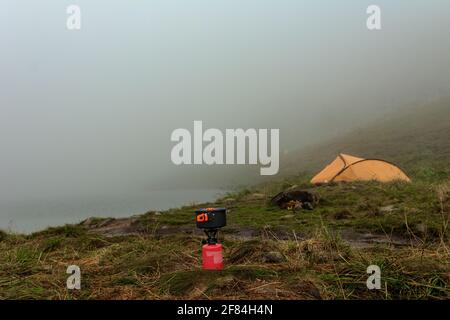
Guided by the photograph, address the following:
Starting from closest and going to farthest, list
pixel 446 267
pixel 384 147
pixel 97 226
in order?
pixel 446 267
pixel 97 226
pixel 384 147

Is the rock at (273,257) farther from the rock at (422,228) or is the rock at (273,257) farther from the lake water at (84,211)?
the lake water at (84,211)

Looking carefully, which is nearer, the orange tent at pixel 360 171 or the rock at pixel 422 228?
the rock at pixel 422 228

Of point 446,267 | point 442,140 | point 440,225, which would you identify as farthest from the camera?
point 442,140

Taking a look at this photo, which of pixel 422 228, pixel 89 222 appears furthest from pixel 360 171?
pixel 422 228

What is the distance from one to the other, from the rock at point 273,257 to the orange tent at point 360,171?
11466 mm

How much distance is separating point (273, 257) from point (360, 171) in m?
12.5

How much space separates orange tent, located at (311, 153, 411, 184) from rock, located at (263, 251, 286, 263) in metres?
11.5

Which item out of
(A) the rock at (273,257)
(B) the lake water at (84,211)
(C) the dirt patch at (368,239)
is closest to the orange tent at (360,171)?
(B) the lake water at (84,211)

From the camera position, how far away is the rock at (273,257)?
4.48m

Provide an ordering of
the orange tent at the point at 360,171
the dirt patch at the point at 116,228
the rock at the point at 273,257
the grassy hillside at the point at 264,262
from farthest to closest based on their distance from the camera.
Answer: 1. the orange tent at the point at 360,171
2. the dirt patch at the point at 116,228
3. the rock at the point at 273,257
4. the grassy hillside at the point at 264,262

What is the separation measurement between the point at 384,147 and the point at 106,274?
60678 millimetres
